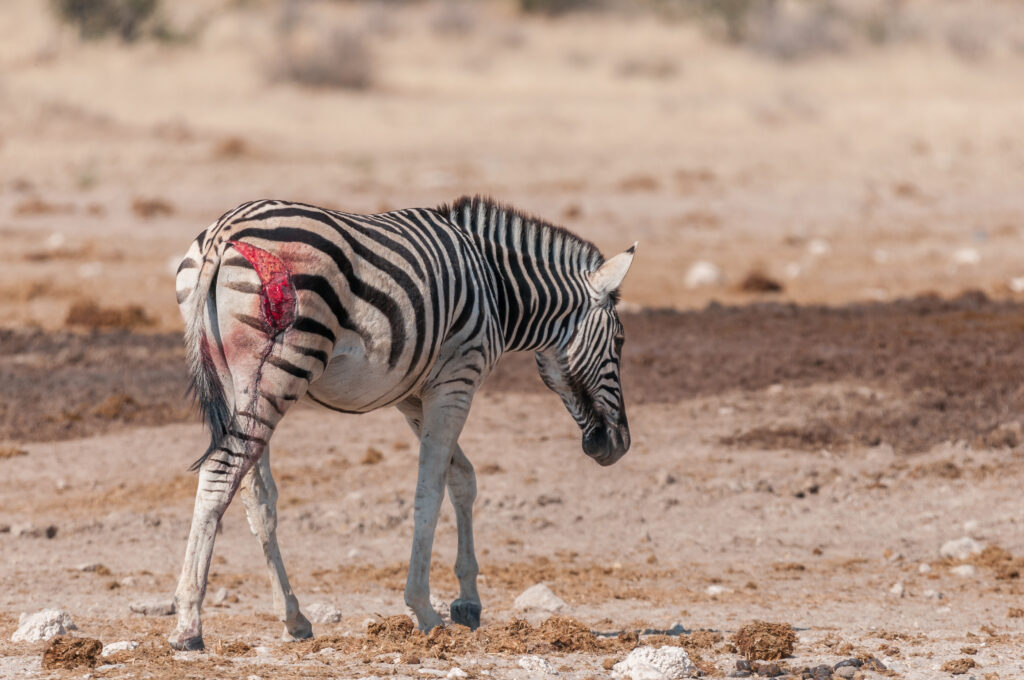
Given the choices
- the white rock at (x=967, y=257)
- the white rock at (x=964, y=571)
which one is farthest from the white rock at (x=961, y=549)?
the white rock at (x=967, y=257)

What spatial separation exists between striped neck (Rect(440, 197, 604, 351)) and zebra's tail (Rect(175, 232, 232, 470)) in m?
1.51

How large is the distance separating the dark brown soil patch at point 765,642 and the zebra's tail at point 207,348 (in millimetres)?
2340

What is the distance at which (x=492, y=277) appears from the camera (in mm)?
6105

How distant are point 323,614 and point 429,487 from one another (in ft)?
3.48

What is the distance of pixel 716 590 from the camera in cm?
713

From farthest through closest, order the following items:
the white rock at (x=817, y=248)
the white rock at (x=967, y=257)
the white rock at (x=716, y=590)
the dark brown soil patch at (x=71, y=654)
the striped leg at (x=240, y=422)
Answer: the white rock at (x=817, y=248)
the white rock at (x=967, y=257)
the white rock at (x=716, y=590)
the dark brown soil patch at (x=71, y=654)
the striped leg at (x=240, y=422)

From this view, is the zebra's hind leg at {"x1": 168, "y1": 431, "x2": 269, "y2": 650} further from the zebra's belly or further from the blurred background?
the blurred background

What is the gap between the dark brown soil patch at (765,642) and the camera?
18.6 feet

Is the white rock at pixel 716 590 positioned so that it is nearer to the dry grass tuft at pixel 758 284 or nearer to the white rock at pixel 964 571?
the white rock at pixel 964 571

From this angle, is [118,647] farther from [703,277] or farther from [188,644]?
[703,277]

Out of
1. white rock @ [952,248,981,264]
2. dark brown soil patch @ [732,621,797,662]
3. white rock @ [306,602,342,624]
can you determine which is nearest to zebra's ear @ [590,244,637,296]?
dark brown soil patch @ [732,621,797,662]

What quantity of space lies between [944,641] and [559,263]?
2.46 meters

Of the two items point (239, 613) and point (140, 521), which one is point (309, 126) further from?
point (239, 613)

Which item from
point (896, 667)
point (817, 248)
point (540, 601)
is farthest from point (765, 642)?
point (817, 248)
